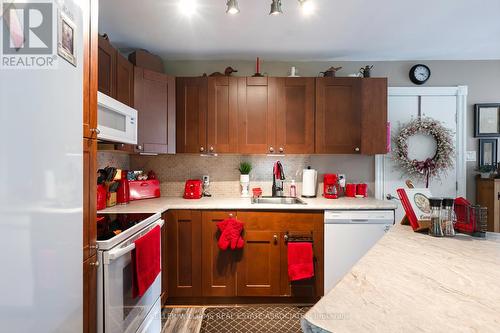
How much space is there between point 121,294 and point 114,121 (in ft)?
3.37

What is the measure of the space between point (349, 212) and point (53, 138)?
2.19 metres

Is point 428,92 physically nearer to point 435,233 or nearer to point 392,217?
point 392,217

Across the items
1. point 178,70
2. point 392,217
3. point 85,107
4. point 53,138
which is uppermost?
point 178,70

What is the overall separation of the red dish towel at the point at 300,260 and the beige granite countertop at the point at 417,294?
1.22 meters

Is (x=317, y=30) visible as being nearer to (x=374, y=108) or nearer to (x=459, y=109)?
(x=374, y=108)

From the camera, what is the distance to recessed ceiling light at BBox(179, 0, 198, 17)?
195 centimetres

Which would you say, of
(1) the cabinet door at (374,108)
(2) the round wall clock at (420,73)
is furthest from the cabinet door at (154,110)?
(2) the round wall clock at (420,73)

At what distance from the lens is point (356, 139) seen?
2.68 m

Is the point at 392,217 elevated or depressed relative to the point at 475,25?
depressed

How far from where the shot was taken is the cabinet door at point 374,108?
2.64 metres

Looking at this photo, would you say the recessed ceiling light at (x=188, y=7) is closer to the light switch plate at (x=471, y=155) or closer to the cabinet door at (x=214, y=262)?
the cabinet door at (x=214, y=262)

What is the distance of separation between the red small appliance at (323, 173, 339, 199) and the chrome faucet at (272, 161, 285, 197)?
1.52 ft

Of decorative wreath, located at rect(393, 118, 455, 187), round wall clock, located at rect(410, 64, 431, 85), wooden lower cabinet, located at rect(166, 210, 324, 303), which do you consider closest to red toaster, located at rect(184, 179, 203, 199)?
wooden lower cabinet, located at rect(166, 210, 324, 303)

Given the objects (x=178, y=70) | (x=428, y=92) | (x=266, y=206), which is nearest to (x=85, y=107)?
(x=266, y=206)
